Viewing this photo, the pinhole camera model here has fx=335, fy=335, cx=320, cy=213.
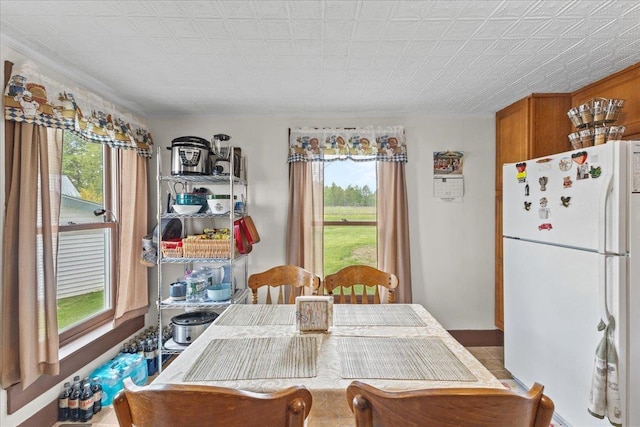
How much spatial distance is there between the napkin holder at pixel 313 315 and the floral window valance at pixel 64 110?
1.79 metres

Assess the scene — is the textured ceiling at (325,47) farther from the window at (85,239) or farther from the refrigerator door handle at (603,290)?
the refrigerator door handle at (603,290)

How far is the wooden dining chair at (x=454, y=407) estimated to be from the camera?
76 centimetres

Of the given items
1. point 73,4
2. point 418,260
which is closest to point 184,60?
point 73,4

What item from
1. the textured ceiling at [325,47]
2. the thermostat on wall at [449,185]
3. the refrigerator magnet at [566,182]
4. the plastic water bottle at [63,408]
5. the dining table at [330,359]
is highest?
the textured ceiling at [325,47]

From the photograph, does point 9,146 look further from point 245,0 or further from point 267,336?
point 267,336

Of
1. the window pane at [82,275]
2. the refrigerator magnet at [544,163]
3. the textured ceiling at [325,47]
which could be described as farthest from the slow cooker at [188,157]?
the refrigerator magnet at [544,163]

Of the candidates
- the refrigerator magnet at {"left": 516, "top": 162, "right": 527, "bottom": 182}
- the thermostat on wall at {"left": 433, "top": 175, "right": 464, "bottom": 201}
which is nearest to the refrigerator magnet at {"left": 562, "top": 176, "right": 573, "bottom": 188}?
the refrigerator magnet at {"left": 516, "top": 162, "right": 527, "bottom": 182}

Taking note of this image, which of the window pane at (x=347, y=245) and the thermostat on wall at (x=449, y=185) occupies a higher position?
the thermostat on wall at (x=449, y=185)

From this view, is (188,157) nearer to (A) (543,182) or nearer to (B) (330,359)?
(B) (330,359)

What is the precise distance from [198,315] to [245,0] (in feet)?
7.85

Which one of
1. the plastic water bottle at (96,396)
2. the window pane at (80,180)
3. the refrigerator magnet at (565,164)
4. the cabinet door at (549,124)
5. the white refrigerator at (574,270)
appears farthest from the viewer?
the cabinet door at (549,124)

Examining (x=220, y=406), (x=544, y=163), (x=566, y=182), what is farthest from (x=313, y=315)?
(x=544, y=163)

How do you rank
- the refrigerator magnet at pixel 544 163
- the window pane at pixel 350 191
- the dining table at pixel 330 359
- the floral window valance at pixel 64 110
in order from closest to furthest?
1. the dining table at pixel 330 359
2. the floral window valance at pixel 64 110
3. the refrigerator magnet at pixel 544 163
4. the window pane at pixel 350 191

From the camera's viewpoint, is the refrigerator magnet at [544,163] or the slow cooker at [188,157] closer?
the refrigerator magnet at [544,163]
